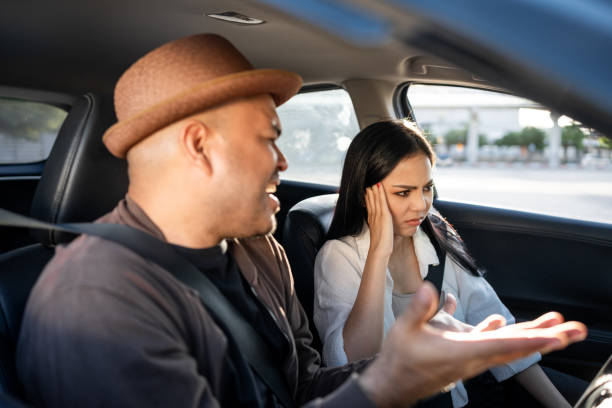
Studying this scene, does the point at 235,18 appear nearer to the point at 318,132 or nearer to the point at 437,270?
the point at 437,270

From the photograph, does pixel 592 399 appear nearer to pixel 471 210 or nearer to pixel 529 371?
pixel 529 371

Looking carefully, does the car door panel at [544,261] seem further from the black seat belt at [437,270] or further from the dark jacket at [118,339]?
the dark jacket at [118,339]

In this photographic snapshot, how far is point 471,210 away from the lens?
3379mm

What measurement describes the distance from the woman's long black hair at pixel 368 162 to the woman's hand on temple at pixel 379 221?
4 cm

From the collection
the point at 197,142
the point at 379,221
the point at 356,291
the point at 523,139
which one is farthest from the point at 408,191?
the point at 523,139

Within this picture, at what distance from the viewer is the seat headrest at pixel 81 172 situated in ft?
6.10

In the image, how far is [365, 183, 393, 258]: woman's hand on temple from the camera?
7.50ft

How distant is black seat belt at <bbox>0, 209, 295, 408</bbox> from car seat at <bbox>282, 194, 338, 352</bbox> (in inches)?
40.3

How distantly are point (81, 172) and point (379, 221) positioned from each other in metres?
1.17

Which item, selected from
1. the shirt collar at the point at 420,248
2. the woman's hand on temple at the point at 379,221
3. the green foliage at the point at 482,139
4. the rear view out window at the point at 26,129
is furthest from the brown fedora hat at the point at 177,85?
the green foliage at the point at 482,139

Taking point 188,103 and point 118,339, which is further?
point 188,103

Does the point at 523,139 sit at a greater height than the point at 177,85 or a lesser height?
lesser

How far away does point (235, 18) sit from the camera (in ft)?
6.56

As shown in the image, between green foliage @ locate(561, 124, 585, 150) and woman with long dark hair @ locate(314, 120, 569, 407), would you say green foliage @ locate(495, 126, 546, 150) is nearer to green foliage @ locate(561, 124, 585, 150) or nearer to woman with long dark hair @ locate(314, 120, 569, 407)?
green foliage @ locate(561, 124, 585, 150)
